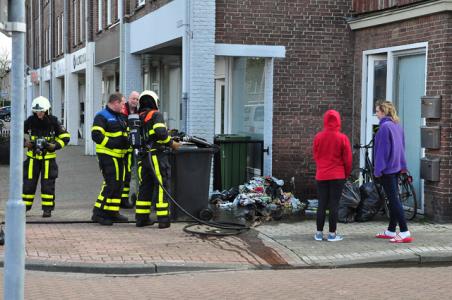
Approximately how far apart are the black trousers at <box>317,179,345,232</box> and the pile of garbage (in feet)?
5.39

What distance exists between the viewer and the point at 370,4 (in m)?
11.4

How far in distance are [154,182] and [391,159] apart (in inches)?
125

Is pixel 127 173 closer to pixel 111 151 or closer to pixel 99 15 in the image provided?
pixel 111 151

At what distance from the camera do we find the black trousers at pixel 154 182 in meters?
9.13

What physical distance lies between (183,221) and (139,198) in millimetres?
890

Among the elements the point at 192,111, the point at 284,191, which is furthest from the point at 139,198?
the point at 284,191

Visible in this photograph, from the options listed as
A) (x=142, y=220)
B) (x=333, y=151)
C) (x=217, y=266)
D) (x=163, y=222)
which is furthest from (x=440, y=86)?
(x=142, y=220)

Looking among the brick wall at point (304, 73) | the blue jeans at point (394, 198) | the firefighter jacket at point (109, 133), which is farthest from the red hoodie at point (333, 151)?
the brick wall at point (304, 73)

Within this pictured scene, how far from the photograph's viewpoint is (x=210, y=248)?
8.22m

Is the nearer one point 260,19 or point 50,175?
point 50,175

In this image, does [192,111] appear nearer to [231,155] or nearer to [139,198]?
[231,155]

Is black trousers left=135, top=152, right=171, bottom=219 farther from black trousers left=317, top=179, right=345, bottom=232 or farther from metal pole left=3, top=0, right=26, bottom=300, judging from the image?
metal pole left=3, top=0, right=26, bottom=300

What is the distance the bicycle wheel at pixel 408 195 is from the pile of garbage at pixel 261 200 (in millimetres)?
1609

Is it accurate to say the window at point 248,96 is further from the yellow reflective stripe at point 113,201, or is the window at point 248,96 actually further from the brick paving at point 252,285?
the brick paving at point 252,285
